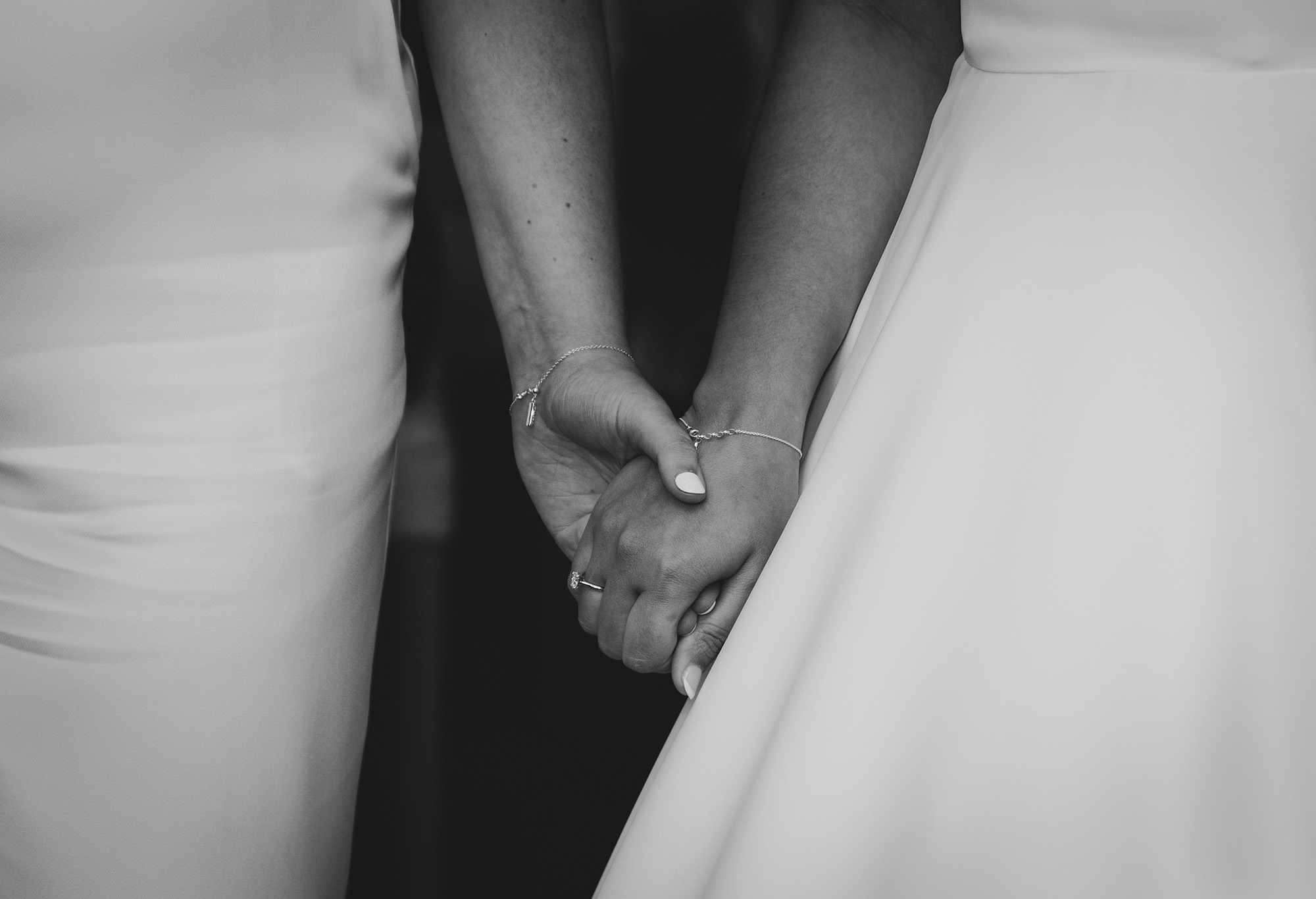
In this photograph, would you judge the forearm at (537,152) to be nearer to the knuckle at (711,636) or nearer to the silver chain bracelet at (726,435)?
the silver chain bracelet at (726,435)

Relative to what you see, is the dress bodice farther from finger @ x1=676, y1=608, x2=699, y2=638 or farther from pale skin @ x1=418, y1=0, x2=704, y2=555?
finger @ x1=676, y1=608, x2=699, y2=638

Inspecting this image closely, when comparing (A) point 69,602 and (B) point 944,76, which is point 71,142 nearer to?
(A) point 69,602

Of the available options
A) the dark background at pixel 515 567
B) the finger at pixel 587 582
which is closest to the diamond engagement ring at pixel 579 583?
the finger at pixel 587 582

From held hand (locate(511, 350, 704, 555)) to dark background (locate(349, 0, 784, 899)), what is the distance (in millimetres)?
577

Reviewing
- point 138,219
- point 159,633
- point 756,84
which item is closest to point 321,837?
point 159,633

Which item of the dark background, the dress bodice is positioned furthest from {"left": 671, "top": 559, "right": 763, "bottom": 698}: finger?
the dark background

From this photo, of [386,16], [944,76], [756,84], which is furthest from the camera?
[756,84]

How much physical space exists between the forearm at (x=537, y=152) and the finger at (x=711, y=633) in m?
0.27

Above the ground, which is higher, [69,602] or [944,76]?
[944,76]

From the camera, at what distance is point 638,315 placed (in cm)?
165

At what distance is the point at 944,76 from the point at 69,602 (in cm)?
89

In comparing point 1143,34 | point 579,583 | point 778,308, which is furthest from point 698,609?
point 1143,34

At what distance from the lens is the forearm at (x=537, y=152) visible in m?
1.04

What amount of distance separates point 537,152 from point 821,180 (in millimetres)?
268
